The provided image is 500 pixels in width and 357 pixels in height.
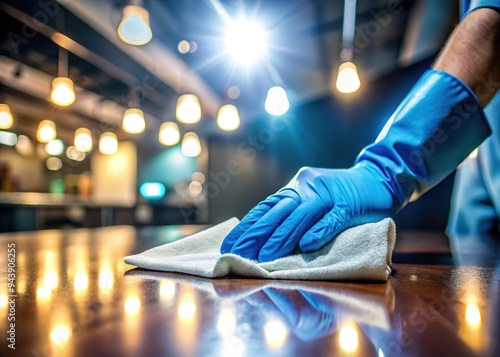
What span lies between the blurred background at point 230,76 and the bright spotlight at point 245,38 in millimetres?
13

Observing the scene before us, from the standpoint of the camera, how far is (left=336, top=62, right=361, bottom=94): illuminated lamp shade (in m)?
2.14

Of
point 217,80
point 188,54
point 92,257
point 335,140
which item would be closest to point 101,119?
point 217,80

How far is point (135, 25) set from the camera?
2.07 meters

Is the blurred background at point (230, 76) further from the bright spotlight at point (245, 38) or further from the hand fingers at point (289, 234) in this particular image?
the hand fingers at point (289, 234)

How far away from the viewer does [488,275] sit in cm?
51

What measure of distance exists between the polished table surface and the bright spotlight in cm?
285

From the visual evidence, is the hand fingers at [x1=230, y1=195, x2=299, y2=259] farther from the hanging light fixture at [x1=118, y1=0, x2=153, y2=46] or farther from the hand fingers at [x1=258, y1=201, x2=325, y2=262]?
the hanging light fixture at [x1=118, y1=0, x2=153, y2=46]

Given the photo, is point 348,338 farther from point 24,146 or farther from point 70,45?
point 24,146

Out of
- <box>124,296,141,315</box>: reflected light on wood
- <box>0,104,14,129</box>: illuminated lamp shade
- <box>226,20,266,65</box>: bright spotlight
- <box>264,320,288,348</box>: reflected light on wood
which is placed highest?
<box>226,20,266,65</box>: bright spotlight

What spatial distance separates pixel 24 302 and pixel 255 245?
320mm

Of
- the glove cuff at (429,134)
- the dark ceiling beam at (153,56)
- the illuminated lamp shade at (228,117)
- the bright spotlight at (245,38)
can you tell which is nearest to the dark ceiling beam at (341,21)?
the bright spotlight at (245,38)

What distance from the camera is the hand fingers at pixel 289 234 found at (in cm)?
54

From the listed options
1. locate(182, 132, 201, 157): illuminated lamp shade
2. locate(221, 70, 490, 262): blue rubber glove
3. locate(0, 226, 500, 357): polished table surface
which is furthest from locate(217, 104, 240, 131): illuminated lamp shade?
locate(0, 226, 500, 357): polished table surface

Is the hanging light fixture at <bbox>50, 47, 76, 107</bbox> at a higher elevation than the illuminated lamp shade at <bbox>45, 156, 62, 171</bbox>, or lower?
lower
